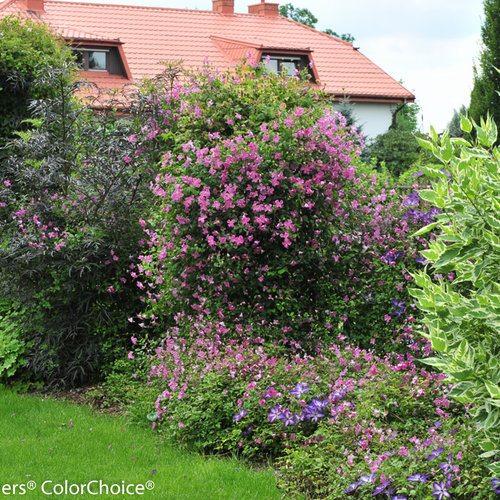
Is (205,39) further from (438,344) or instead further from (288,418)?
(438,344)

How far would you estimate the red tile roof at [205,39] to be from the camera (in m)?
24.6

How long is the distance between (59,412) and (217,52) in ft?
69.9

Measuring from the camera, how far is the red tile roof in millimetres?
24578

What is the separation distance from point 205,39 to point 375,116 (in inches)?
270

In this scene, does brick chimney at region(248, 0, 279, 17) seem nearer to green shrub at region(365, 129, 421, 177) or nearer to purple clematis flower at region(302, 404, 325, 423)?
green shrub at region(365, 129, 421, 177)

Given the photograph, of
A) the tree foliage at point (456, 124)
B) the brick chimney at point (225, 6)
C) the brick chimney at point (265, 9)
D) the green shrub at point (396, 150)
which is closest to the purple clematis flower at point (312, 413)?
the green shrub at point (396, 150)

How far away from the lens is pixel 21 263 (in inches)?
279

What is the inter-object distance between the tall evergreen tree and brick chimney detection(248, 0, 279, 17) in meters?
11.6

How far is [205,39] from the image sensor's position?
2672cm

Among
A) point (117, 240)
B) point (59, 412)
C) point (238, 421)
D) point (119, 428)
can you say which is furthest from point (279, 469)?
point (117, 240)

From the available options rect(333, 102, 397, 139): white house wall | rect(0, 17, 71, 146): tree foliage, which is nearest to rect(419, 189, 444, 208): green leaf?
rect(0, 17, 71, 146): tree foliage

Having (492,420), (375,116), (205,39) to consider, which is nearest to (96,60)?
(205,39)

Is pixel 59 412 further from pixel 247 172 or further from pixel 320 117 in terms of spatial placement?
pixel 320 117

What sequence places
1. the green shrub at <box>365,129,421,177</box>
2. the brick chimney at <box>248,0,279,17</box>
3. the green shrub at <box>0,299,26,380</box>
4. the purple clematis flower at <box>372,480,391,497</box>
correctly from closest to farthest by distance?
the purple clematis flower at <box>372,480,391,497</box>, the green shrub at <box>0,299,26,380</box>, the green shrub at <box>365,129,421,177</box>, the brick chimney at <box>248,0,279,17</box>
